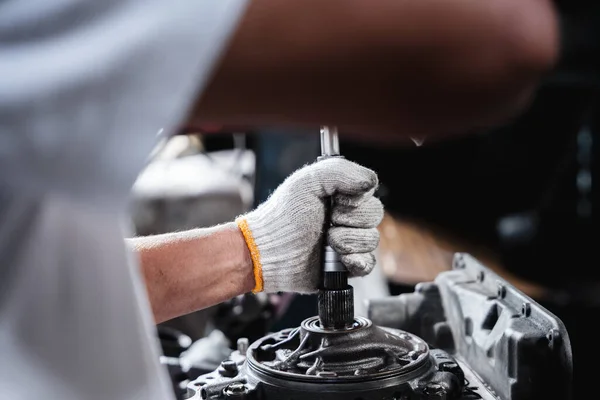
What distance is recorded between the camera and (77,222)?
70cm

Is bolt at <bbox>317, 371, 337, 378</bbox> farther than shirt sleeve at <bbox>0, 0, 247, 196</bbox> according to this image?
Yes

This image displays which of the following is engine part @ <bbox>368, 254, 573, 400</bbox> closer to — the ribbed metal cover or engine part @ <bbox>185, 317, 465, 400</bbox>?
engine part @ <bbox>185, 317, 465, 400</bbox>

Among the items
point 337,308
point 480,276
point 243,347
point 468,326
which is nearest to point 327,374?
point 337,308

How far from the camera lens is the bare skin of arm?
488 mm

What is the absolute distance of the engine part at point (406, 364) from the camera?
1.33 m

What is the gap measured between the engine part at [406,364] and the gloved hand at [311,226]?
0.15 meters

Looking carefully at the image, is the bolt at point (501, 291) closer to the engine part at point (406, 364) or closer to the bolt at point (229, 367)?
the engine part at point (406, 364)

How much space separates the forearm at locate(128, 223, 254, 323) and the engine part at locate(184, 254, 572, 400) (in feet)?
0.55

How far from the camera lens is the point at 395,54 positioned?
1.61 feet

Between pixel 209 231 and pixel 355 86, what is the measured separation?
50.7 inches

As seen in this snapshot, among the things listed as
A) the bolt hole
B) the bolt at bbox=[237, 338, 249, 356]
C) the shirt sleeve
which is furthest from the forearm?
the shirt sleeve

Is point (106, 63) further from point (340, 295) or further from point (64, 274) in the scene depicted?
point (340, 295)

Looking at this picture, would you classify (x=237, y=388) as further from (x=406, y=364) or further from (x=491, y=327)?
(x=491, y=327)

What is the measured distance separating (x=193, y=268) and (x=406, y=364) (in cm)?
58
